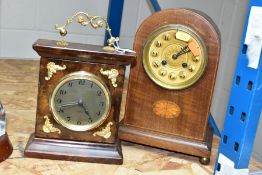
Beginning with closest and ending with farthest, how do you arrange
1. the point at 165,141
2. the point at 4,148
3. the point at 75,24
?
the point at 4,148 < the point at 165,141 < the point at 75,24

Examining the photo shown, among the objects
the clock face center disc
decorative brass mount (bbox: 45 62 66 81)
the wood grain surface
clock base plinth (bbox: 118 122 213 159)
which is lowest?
the wood grain surface

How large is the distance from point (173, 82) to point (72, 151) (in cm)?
24

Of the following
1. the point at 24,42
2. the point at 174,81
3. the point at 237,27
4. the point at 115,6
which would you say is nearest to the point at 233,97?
the point at 174,81

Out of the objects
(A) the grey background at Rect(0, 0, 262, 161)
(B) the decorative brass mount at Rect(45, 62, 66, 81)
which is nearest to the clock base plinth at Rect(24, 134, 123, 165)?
(B) the decorative brass mount at Rect(45, 62, 66, 81)

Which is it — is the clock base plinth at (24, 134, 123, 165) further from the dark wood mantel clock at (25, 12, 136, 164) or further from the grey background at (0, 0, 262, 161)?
the grey background at (0, 0, 262, 161)

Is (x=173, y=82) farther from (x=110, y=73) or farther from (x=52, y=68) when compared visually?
(x=52, y=68)

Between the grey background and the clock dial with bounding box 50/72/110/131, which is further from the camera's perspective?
the grey background

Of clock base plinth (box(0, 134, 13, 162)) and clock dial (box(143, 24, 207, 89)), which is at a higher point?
clock dial (box(143, 24, 207, 89))

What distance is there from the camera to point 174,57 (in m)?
0.72

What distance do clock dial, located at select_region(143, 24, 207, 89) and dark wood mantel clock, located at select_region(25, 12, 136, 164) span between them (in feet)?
0.25

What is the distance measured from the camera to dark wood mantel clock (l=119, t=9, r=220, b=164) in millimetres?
701

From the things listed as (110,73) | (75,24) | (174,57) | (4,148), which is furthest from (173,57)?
(75,24)

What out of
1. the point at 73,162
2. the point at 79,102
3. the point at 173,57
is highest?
the point at 173,57

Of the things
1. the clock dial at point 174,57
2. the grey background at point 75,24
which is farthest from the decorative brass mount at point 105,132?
the grey background at point 75,24
